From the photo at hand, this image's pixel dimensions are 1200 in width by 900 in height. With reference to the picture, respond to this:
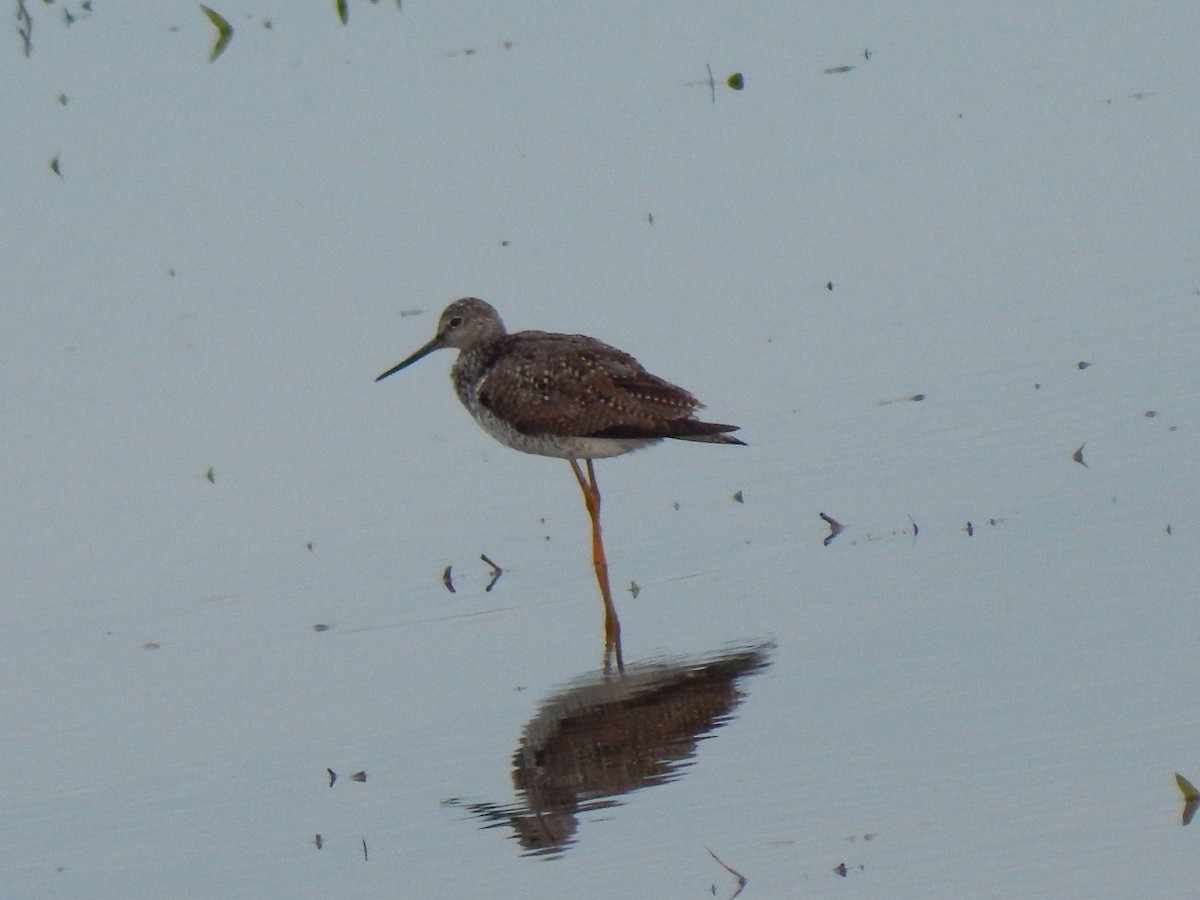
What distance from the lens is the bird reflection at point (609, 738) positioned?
830cm

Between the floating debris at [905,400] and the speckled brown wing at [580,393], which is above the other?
the speckled brown wing at [580,393]

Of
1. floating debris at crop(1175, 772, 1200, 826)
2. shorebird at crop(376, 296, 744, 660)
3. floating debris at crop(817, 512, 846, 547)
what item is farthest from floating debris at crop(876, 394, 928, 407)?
floating debris at crop(1175, 772, 1200, 826)

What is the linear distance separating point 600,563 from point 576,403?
1.19 meters

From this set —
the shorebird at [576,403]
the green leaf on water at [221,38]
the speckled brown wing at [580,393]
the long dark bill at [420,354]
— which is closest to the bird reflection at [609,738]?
the shorebird at [576,403]

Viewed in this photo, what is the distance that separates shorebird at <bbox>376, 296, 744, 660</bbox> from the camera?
11.7m

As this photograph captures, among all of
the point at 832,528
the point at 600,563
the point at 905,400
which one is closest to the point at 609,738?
the point at 600,563

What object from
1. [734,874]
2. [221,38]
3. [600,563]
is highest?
[221,38]

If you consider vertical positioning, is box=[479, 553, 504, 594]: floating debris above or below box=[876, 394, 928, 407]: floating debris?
below

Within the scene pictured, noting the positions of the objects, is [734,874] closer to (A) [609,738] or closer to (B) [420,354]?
(A) [609,738]

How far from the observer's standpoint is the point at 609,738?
8.98m

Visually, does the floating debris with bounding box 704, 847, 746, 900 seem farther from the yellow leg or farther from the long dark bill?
the long dark bill

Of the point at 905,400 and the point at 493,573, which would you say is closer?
the point at 493,573

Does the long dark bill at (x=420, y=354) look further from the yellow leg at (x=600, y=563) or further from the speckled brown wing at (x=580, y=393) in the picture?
the yellow leg at (x=600, y=563)

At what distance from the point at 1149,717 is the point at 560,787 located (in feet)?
6.31
